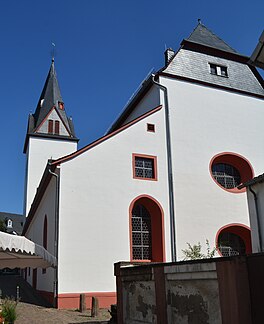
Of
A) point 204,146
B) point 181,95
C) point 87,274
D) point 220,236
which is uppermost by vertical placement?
point 181,95

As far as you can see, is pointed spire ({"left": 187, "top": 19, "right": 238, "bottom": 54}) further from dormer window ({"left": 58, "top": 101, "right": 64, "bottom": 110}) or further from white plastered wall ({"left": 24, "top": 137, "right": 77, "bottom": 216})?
dormer window ({"left": 58, "top": 101, "right": 64, "bottom": 110})

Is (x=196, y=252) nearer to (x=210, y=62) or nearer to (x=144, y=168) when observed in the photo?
(x=144, y=168)

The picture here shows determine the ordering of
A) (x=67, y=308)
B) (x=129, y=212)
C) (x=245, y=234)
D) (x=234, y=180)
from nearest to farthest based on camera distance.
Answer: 1. (x=67, y=308)
2. (x=129, y=212)
3. (x=245, y=234)
4. (x=234, y=180)

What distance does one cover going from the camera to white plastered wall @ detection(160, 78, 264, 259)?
55.0ft

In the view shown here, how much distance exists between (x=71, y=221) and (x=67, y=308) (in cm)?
300

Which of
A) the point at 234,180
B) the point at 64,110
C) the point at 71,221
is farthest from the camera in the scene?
the point at 64,110

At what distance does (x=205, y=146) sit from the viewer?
1838cm

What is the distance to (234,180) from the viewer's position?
63.3 feet

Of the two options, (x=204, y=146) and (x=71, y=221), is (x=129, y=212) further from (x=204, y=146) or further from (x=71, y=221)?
(x=204, y=146)

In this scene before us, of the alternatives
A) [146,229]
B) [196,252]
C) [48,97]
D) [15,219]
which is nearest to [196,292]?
[196,252]

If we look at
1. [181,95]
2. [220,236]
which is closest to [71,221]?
[220,236]

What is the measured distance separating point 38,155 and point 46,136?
6.99ft

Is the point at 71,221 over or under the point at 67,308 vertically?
over

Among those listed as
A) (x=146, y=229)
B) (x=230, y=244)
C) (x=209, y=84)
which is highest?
(x=209, y=84)
